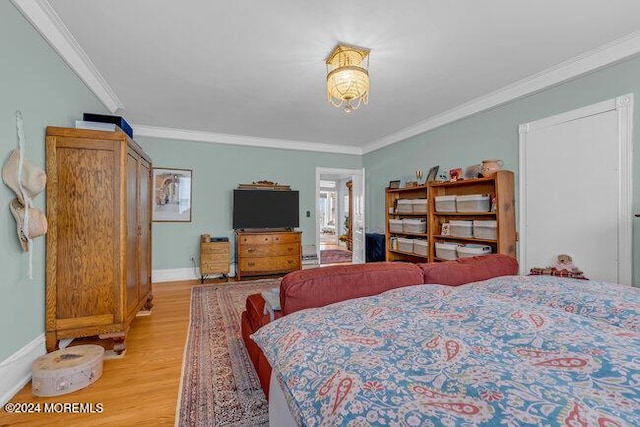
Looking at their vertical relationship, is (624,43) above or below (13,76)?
above

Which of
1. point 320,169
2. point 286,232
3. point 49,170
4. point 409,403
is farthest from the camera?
point 320,169

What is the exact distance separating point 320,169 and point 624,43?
4.39 metres

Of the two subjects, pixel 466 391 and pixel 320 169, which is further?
pixel 320 169

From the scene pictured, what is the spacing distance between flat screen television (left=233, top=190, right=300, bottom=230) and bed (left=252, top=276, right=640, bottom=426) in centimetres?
413

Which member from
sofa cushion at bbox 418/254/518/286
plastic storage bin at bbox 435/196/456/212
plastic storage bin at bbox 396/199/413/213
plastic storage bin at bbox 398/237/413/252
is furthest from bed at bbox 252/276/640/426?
plastic storage bin at bbox 396/199/413/213

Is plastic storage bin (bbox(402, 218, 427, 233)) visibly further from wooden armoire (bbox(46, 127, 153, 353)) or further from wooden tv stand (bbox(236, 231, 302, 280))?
wooden armoire (bbox(46, 127, 153, 353))

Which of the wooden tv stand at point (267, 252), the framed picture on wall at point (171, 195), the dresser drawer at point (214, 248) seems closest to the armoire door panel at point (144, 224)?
the dresser drawer at point (214, 248)

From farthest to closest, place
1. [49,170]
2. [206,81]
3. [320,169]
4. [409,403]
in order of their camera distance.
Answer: [320,169]
[206,81]
[49,170]
[409,403]

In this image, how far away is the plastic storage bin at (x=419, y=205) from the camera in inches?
170

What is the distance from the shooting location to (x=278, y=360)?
3.16 ft

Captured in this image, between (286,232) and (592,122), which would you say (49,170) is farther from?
(592,122)

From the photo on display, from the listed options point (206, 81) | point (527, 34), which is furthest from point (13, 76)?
point (527, 34)

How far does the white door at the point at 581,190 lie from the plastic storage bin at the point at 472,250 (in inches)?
14.1

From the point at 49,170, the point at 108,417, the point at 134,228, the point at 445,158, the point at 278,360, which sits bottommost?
the point at 108,417
